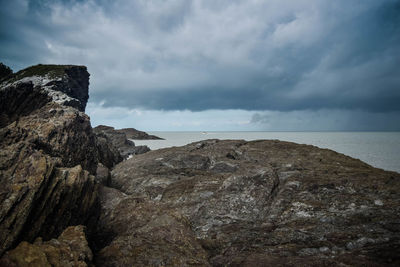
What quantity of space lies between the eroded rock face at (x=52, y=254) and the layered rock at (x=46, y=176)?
1.33m

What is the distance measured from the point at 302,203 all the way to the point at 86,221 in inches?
420

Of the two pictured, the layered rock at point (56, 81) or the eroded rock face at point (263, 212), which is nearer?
the eroded rock face at point (263, 212)

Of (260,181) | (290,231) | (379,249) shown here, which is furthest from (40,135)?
(379,249)

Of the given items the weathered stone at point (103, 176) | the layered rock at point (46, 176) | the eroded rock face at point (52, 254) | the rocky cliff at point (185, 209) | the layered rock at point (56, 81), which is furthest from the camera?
the layered rock at point (56, 81)

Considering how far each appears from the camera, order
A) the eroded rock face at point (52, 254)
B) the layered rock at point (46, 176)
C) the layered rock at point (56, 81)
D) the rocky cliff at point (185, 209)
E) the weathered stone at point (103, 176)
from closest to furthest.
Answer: the eroded rock face at point (52, 254) → the rocky cliff at point (185, 209) → the layered rock at point (46, 176) → the weathered stone at point (103, 176) → the layered rock at point (56, 81)

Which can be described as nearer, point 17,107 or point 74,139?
point 74,139

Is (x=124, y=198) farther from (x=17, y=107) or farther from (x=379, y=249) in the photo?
(x=17, y=107)

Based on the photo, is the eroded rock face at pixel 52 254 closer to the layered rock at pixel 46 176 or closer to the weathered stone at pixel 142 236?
the weathered stone at pixel 142 236

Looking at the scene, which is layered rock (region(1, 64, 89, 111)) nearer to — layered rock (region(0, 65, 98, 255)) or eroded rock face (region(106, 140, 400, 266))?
layered rock (region(0, 65, 98, 255))

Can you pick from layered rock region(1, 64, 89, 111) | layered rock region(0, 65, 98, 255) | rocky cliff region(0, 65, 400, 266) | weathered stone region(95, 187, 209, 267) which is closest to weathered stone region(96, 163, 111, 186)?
rocky cliff region(0, 65, 400, 266)

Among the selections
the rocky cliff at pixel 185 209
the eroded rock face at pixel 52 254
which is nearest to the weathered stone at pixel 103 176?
the rocky cliff at pixel 185 209

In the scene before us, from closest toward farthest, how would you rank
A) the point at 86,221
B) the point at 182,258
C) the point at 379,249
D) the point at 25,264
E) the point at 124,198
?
the point at 25,264 → the point at 379,249 → the point at 182,258 → the point at 86,221 → the point at 124,198

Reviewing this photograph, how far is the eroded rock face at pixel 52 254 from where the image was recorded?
220 inches

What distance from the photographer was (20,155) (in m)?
9.59
